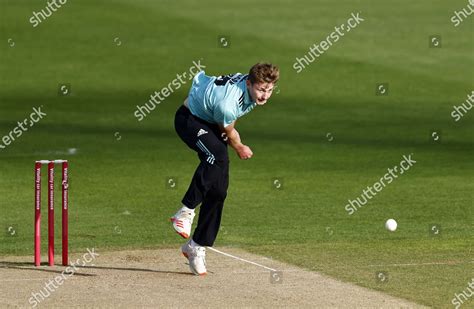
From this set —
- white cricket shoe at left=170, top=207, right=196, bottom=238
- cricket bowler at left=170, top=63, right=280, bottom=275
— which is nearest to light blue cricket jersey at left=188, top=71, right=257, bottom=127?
cricket bowler at left=170, top=63, right=280, bottom=275

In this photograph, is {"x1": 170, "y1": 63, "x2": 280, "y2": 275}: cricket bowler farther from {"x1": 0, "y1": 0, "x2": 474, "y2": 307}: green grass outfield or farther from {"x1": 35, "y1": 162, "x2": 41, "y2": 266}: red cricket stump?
{"x1": 35, "y1": 162, "x2": 41, "y2": 266}: red cricket stump

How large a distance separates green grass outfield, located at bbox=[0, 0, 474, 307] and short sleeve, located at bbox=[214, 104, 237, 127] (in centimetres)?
237

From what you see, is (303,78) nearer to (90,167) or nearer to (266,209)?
(90,167)

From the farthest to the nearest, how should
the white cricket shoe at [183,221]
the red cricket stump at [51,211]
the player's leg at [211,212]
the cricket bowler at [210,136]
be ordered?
the red cricket stump at [51,211], the player's leg at [211,212], the white cricket shoe at [183,221], the cricket bowler at [210,136]

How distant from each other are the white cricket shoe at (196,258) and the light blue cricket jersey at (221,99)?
1.57m

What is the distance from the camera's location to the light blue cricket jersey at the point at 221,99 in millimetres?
14789

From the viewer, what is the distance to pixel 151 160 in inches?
1061

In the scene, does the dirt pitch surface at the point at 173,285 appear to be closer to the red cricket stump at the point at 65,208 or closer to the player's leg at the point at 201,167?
the red cricket stump at the point at 65,208

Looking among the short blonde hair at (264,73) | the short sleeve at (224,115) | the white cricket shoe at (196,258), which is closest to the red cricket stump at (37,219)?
the white cricket shoe at (196,258)

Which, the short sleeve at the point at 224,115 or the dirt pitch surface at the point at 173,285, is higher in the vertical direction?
the short sleeve at the point at 224,115

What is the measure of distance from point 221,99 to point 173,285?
7.48ft

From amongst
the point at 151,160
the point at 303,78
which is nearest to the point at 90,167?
the point at 151,160

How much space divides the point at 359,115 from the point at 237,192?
457 inches

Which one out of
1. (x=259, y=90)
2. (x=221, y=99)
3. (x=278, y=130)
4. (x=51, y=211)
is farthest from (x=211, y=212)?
(x=278, y=130)
